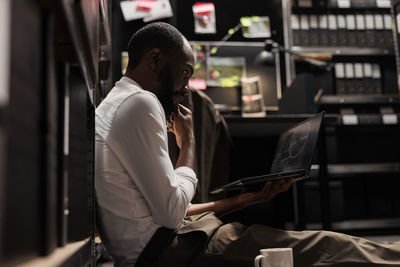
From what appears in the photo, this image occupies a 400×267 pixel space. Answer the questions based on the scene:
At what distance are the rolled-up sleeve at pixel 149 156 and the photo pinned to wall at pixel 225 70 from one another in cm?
283

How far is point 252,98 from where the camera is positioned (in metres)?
3.24

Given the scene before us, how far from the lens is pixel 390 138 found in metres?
3.63

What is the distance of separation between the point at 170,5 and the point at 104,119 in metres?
2.77

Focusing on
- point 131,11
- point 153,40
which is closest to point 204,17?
point 131,11

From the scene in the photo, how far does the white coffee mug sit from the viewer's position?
805 mm

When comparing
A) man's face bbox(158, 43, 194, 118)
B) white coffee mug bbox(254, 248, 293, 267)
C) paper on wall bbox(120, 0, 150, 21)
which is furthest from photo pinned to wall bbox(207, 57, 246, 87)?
white coffee mug bbox(254, 248, 293, 267)

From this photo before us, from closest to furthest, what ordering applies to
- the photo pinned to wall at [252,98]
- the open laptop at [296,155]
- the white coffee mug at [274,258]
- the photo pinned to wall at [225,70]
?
the white coffee mug at [274,258] < the open laptop at [296,155] < the photo pinned to wall at [252,98] < the photo pinned to wall at [225,70]

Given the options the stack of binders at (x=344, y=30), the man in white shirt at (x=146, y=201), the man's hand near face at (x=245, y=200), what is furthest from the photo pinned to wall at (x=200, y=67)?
the man in white shirt at (x=146, y=201)

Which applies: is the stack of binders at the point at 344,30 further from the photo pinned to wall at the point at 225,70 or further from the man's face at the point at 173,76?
the man's face at the point at 173,76

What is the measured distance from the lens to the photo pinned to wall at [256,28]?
400 cm

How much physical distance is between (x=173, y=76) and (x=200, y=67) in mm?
2595

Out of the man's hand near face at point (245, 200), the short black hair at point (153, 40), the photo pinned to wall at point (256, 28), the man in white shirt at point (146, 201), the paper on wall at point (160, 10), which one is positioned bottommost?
the man's hand near face at point (245, 200)

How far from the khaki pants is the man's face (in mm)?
352

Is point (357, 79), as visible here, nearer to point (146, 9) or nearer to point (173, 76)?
point (146, 9)
